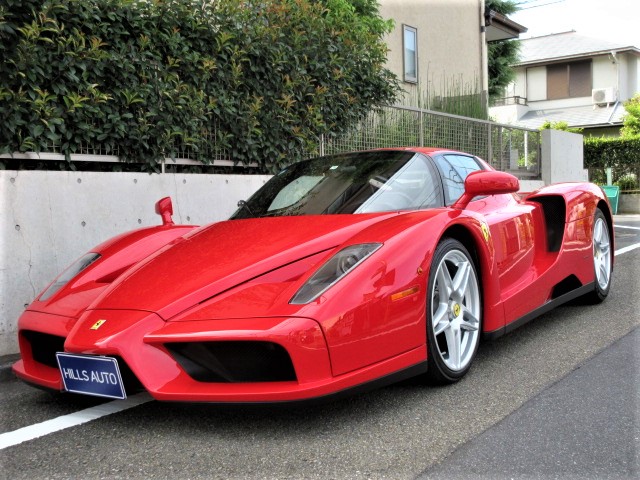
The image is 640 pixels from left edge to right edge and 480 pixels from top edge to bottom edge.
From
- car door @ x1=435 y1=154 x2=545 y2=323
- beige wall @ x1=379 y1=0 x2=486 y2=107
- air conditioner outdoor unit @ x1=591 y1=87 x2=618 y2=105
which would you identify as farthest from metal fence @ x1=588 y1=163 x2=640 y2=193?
car door @ x1=435 y1=154 x2=545 y2=323

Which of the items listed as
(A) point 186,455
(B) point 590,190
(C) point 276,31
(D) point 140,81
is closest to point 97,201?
(D) point 140,81

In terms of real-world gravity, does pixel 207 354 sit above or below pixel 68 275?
below

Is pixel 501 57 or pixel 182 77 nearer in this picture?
pixel 182 77

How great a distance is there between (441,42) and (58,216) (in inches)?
484

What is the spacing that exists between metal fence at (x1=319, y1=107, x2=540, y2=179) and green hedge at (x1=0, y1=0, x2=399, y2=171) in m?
0.32

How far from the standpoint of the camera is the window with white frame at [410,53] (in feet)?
45.0

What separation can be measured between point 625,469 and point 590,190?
311cm

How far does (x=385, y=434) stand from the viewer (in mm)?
2477

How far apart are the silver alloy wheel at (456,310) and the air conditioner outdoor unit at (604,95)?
26.7m

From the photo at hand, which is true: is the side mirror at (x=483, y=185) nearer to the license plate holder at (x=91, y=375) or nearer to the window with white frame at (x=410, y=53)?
the license plate holder at (x=91, y=375)

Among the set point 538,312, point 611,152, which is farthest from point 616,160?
point 538,312

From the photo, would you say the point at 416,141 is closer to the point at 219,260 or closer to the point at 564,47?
the point at 219,260

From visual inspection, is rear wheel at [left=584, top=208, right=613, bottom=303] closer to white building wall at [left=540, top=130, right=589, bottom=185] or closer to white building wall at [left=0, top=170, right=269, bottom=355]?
white building wall at [left=0, top=170, right=269, bottom=355]

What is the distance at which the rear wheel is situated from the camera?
4.77m
